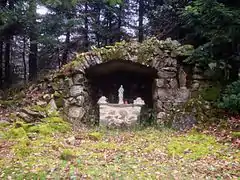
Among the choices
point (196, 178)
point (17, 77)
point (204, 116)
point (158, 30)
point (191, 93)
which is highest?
point (158, 30)

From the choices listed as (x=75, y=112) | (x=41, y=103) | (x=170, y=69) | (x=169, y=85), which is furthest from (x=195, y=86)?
(x=41, y=103)

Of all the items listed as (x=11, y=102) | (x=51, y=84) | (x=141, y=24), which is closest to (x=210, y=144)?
(x=51, y=84)

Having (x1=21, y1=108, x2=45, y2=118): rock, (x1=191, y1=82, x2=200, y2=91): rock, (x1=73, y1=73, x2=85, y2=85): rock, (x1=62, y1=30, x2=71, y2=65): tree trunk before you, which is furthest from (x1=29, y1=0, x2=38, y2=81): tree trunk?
(x1=191, y1=82, x2=200, y2=91): rock

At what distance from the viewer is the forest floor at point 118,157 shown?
4.75 meters

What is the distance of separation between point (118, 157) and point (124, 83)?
665 centimetres

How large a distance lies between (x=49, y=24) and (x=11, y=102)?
359 cm

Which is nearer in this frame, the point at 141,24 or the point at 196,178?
the point at 196,178

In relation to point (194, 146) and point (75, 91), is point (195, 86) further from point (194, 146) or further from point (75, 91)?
point (75, 91)

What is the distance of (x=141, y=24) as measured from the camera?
1548 cm

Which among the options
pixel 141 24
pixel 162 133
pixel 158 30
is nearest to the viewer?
pixel 162 133

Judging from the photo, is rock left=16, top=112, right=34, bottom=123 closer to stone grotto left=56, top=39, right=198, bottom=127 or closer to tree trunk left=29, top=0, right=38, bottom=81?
stone grotto left=56, top=39, right=198, bottom=127

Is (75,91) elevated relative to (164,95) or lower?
elevated

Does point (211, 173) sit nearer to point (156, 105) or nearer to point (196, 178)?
A: point (196, 178)

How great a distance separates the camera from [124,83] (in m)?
12.2
